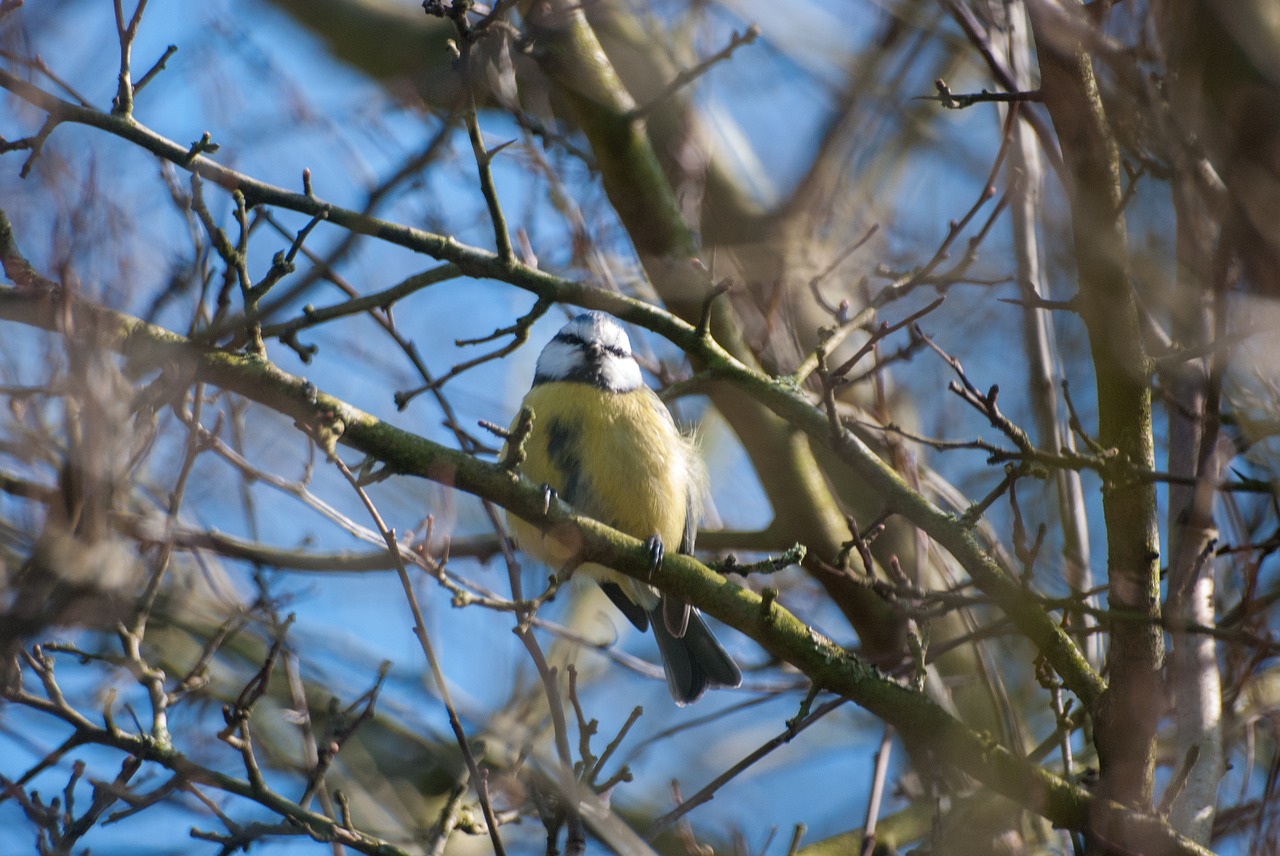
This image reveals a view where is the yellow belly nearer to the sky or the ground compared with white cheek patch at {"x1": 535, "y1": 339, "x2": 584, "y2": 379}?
nearer to the ground

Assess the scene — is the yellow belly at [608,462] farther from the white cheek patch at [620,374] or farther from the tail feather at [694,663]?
the tail feather at [694,663]

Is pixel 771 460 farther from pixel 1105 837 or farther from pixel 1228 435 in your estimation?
pixel 1105 837

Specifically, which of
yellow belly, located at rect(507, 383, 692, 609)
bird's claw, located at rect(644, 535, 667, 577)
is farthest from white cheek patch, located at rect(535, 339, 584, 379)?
bird's claw, located at rect(644, 535, 667, 577)

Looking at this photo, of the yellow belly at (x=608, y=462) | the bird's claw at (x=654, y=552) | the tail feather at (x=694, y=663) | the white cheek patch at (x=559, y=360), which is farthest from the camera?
the white cheek patch at (x=559, y=360)

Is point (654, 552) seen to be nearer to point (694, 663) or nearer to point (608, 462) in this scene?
point (608, 462)

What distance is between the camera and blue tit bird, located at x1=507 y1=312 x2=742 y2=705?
12.2 ft

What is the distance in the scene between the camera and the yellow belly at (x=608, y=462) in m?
3.71

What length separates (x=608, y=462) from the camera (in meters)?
3.71

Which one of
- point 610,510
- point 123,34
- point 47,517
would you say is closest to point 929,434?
point 610,510

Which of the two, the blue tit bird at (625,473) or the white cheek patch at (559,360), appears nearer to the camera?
the blue tit bird at (625,473)

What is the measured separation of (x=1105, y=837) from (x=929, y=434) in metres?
2.58

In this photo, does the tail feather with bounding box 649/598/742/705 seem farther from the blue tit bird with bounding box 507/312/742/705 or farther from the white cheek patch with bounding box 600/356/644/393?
the white cheek patch with bounding box 600/356/644/393

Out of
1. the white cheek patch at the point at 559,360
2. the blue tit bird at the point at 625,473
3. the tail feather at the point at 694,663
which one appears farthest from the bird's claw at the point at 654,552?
the white cheek patch at the point at 559,360

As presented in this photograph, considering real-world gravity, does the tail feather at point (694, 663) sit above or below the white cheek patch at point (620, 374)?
below
